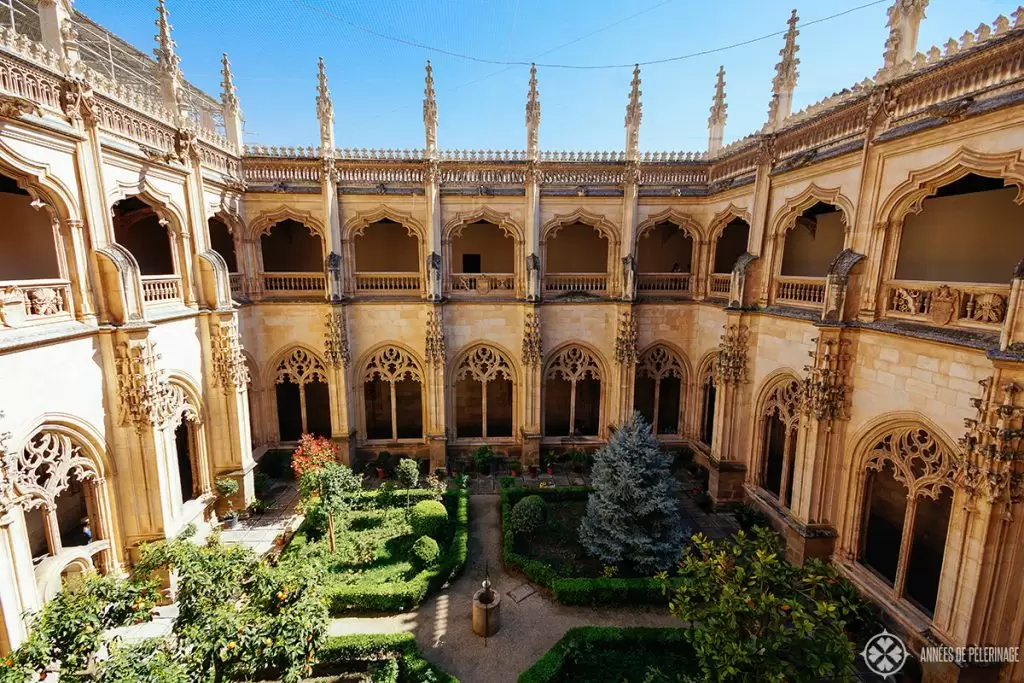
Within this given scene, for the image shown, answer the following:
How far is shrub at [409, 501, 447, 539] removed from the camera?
14367 millimetres

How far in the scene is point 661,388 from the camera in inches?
859

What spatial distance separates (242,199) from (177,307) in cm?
607

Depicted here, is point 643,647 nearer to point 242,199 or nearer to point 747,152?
point 747,152

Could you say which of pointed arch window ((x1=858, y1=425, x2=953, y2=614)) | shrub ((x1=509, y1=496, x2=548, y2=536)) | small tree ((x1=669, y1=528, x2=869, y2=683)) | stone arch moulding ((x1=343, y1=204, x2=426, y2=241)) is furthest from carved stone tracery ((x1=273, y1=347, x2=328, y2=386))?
pointed arch window ((x1=858, y1=425, x2=953, y2=614))

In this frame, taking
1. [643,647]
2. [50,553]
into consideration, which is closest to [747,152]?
[643,647]

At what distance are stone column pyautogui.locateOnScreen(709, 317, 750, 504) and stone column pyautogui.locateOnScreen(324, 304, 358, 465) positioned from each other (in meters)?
15.0

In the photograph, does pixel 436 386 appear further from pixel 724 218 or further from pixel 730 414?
pixel 724 218

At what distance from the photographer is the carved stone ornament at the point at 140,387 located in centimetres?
1132

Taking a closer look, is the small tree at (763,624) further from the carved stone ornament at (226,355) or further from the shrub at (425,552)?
the carved stone ornament at (226,355)

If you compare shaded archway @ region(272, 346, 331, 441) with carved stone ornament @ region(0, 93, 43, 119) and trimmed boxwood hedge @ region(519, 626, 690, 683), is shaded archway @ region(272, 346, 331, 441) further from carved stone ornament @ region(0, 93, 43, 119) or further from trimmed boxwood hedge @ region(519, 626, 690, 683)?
trimmed boxwood hedge @ region(519, 626, 690, 683)

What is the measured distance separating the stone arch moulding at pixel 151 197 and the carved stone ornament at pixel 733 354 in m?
18.9

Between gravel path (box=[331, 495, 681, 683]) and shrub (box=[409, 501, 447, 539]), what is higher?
shrub (box=[409, 501, 447, 539])

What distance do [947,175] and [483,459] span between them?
55.7 ft

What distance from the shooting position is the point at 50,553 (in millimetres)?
10398
